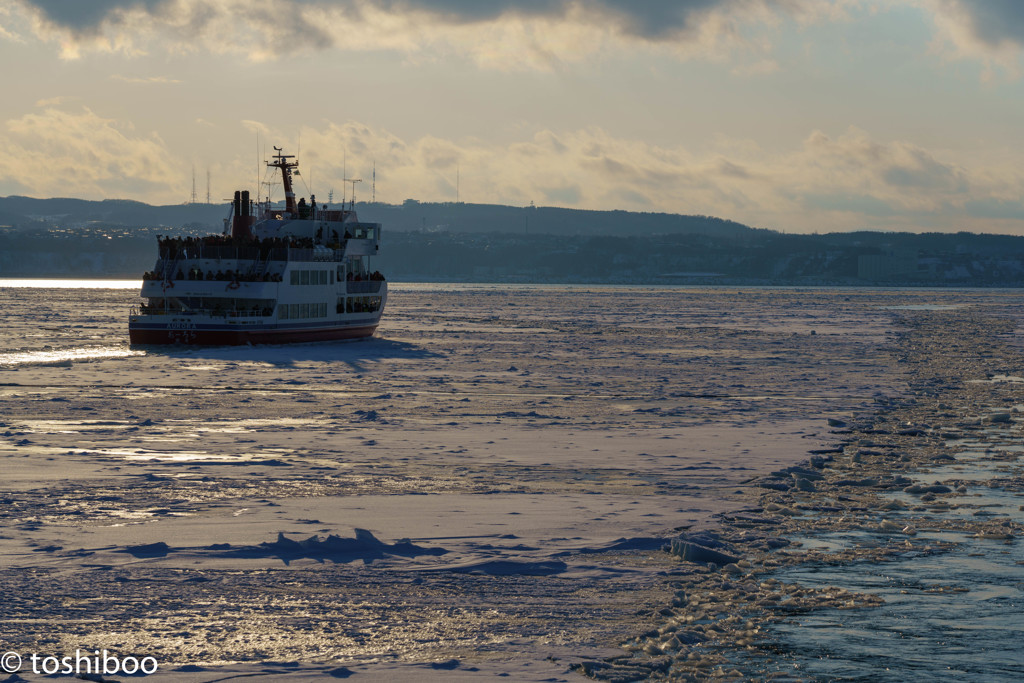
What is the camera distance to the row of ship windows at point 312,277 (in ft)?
209

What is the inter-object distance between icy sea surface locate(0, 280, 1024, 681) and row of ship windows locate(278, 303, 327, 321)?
27.0m

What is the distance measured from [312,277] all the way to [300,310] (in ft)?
8.08

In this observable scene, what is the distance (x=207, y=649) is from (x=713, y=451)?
570 inches

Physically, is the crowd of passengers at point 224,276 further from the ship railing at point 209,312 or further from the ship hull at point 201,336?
the ship hull at point 201,336

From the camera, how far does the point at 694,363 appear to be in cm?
4769

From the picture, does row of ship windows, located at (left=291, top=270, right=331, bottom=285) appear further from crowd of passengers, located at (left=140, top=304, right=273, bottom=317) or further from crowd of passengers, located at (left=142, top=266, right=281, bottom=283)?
crowd of passengers, located at (left=140, top=304, right=273, bottom=317)

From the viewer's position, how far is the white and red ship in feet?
194

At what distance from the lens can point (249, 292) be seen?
6128cm

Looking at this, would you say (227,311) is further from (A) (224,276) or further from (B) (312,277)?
(B) (312,277)

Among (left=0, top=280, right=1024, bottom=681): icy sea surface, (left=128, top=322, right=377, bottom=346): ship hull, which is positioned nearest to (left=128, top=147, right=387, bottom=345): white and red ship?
(left=128, top=322, right=377, bottom=346): ship hull

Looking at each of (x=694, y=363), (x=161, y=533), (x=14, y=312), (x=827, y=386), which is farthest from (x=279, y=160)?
(x=161, y=533)

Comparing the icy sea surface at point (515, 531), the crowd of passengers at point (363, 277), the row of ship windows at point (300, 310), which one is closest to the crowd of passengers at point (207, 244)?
the row of ship windows at point (300, 310)

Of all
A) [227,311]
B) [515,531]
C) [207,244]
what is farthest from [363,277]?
[515,531]

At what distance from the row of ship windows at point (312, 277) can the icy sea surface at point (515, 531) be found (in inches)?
1133
